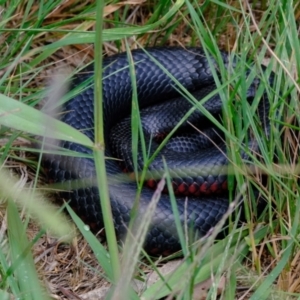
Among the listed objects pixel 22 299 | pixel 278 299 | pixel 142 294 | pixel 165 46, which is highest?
pixel 165 46

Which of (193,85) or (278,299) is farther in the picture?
(193,85)

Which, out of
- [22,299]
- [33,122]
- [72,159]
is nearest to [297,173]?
[72,159]

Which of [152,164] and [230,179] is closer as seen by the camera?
[230,179]

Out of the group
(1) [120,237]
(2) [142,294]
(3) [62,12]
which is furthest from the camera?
(3) [62,12]

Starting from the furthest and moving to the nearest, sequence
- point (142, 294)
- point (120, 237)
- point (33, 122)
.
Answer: point (120, 237)
point (142, 294)
point (33, 122)

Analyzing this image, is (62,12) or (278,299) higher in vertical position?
(62,12)

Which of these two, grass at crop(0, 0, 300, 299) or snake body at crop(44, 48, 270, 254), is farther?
snake body at crop(44, 48, 270, 254)

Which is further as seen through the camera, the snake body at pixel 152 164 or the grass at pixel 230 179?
the snake body at pixel 152 164

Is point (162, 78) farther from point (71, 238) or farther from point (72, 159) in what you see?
point (71, 238)
